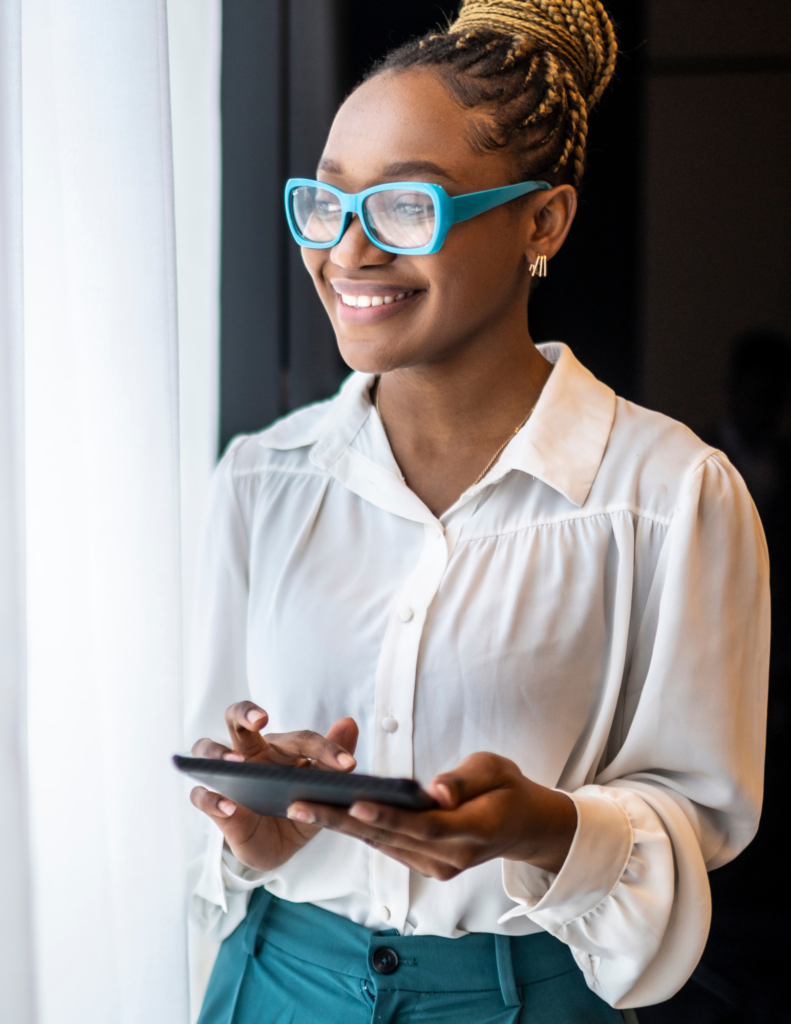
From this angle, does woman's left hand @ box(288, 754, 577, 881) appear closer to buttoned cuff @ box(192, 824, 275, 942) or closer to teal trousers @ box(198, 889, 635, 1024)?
teal trousers @ box(198, 889, 635, 1024)

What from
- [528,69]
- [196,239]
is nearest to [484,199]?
[528,69]

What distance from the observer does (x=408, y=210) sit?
34.9 inches

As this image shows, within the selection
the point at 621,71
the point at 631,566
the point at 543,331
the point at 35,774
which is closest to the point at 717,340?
the point at 543,331

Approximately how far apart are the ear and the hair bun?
16 centimetres

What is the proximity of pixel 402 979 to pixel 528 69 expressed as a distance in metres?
0.94

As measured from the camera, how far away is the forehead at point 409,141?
2.95 ft

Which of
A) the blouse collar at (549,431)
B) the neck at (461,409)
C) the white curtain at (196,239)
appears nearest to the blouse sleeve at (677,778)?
the blouse collar at (549,431)

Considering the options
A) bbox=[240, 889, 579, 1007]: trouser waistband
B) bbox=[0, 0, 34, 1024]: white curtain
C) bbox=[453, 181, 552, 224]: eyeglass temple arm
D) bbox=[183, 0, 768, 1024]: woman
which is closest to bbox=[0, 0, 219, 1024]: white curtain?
bbox=[0, 0, 34, 1024]: white curtain

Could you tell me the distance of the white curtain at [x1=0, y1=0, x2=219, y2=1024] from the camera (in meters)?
0.77

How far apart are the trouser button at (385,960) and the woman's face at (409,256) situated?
23.2 inches

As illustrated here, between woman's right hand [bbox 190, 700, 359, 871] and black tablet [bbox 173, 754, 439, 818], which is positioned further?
woman's right hand [bbox 190, 700, 359, 871]

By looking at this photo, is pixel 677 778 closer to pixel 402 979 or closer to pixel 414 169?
pixel 402 979

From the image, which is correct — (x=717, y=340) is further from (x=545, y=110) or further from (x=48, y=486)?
(x=48, y=486)

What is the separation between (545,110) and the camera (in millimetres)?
978
